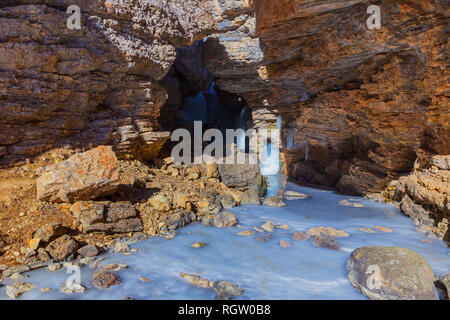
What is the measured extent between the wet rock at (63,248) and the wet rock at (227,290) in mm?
2175

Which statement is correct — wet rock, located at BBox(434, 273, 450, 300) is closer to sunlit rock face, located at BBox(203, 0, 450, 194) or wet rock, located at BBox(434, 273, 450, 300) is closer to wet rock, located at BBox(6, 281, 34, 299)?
sunlit rock face, located at BBox(203, 0, 450, 194)

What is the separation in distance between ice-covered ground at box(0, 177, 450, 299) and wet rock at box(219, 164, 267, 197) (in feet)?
5.00

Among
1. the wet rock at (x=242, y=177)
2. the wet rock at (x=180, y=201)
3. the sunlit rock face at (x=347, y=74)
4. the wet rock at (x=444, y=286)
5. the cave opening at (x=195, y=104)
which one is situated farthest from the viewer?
the cave opening at (x=195, y=104)

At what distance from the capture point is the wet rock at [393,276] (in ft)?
8.89

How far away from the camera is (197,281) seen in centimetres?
315

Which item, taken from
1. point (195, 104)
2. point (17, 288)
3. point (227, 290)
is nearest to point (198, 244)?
point (227, 290)

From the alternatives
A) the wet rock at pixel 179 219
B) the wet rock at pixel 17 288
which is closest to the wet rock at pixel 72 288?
the wet rock at pixel 17 288

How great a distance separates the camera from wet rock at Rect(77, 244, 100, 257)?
3583mm

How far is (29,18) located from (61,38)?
58 cm

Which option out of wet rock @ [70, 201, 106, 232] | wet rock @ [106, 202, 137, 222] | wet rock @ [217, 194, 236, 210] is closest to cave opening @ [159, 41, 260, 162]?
wet rock @ [217, 194, 236, 210]

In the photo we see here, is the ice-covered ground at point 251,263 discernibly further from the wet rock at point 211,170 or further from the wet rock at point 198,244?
the wet rock at point 211,170

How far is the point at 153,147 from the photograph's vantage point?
7.48 metres

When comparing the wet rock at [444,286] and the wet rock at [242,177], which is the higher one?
the wet rock at [242,177]
